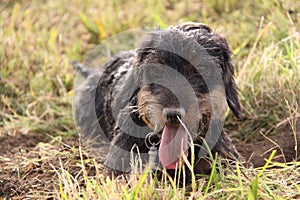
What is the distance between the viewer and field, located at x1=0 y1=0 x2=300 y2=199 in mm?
3758

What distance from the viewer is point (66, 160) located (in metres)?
4.87

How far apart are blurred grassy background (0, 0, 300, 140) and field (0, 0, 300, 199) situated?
0.05ft

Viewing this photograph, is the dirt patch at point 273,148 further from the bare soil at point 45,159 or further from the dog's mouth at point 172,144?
the dog's mouth at point 172,144

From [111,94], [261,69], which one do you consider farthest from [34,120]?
[261,69]

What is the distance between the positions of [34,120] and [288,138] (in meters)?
2.78

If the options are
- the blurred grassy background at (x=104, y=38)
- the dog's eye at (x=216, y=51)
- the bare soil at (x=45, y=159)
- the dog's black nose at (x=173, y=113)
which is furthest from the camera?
the blurred grassy background at (x=104, y=38)

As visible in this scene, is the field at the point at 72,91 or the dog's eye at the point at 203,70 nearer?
the field at the point at 72,91

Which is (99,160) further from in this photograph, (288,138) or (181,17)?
(181,17)

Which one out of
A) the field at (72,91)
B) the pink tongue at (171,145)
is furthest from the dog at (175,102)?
the field at (72,91)

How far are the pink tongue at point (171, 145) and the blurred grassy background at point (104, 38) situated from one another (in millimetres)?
1104

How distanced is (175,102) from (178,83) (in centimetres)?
20

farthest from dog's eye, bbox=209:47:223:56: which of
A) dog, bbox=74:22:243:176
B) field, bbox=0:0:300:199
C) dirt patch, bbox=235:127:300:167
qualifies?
dirt patch, bbox=235:127:300:167

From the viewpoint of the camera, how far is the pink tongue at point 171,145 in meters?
3.91

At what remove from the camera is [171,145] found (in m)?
3.92
